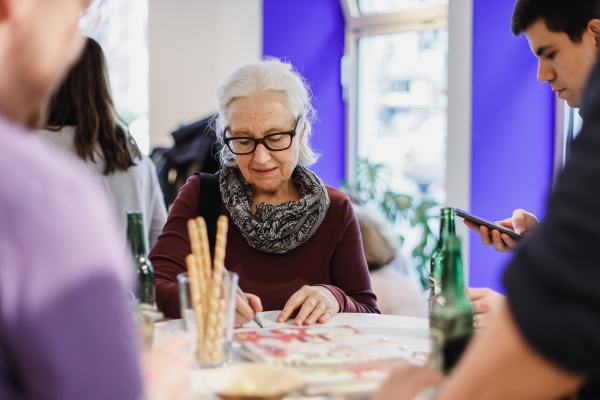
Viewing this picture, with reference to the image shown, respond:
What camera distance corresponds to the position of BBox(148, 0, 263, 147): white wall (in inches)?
211

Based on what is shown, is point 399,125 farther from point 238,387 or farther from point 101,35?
point 238,387

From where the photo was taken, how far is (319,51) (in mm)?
5578

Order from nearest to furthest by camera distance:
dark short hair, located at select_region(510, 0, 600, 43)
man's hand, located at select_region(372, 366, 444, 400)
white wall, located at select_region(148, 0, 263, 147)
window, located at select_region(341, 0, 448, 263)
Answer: man's hand, located at select_region(372, 366, 444, 400)
dark short hair, located at select_region(510, 0, 600, 43)
window, located at select_region(341, 0, 448, 263)
white wall, located at select_region(148, 0, 263, 147)

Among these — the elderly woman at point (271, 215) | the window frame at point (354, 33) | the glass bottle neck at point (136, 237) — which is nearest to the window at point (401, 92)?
the window frame at point (354, 33)

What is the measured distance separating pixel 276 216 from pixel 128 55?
3830 mm

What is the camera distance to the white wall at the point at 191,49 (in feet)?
17.6

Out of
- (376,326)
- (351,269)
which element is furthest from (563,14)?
(376,326)

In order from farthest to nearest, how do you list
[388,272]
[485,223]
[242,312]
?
1. [388,272]
2. [485,223]
3. [242,312]

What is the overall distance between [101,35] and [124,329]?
5300 millimetres

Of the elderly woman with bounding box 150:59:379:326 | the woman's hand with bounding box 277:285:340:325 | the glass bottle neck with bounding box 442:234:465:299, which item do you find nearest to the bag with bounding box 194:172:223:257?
the elderly woman with bounding box 150:59:379:326

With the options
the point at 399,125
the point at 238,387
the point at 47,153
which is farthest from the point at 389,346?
the point at 399,125

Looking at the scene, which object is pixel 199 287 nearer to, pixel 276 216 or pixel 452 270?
pixel 452 270

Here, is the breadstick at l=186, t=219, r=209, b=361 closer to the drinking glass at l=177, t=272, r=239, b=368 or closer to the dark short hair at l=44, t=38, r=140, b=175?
the drinking glass at l=177, t=272, r=239, b=368

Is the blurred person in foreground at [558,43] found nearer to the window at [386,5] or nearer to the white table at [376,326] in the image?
the white table at [376,326]
